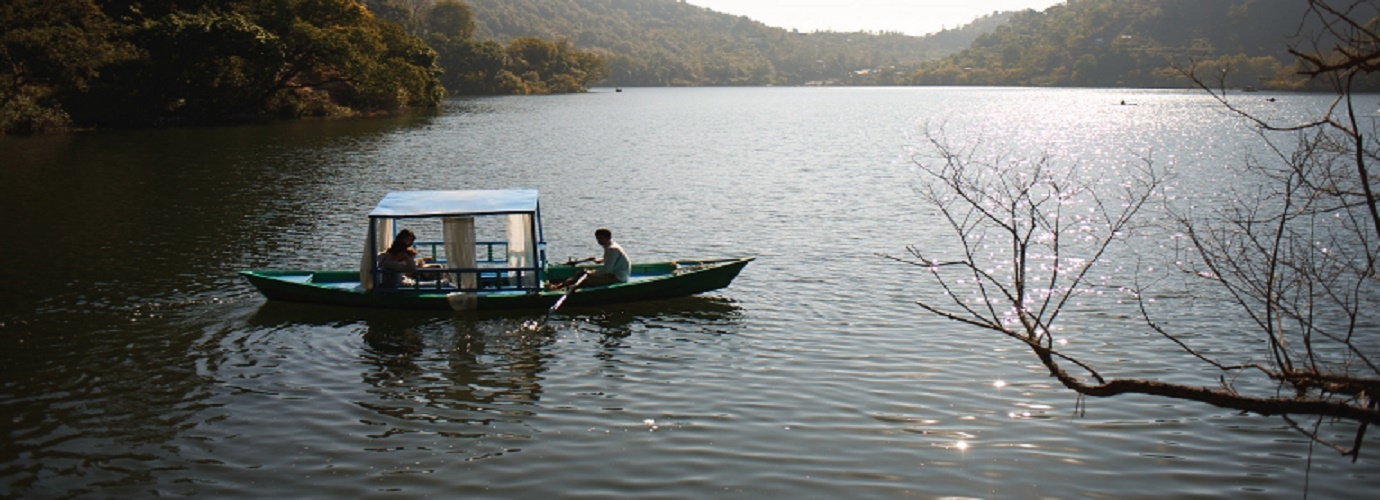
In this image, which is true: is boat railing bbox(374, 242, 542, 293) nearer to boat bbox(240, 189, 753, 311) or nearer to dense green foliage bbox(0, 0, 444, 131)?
boat bbox(240, 189, 753, 311)

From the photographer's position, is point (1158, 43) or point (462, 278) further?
point (1158, 43)

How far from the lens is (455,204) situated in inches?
740

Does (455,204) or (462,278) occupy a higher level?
(455,204)

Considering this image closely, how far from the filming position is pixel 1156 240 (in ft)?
81.3

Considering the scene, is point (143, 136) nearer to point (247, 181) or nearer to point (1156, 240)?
point (247, 181)

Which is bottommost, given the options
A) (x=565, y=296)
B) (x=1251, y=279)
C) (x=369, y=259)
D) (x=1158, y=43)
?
(x=565, y=296)

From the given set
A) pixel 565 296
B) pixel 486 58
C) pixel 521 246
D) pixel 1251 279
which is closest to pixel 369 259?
pixel 521 246

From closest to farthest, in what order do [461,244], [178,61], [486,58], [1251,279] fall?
[1251,279] < [461,244] < [178,61] < [486,58]

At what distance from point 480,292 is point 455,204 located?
1.74 meters

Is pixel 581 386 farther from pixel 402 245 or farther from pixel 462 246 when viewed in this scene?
pixel 402 245

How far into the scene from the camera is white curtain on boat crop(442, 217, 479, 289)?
717 inches

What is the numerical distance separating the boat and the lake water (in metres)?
0.35

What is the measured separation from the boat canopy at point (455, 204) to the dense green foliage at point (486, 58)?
388ft

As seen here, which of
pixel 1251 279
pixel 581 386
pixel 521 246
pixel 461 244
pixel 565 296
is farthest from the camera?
pixel 521 246
